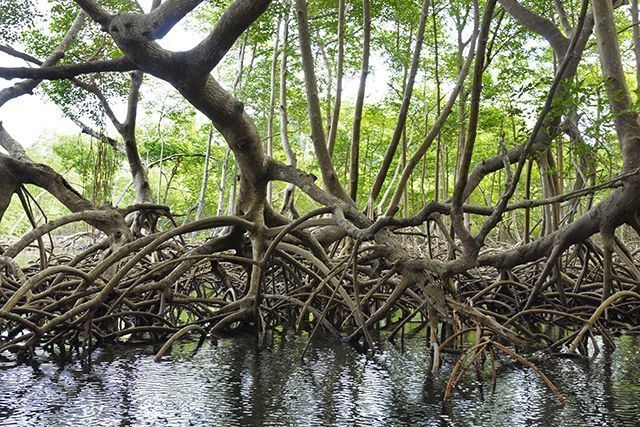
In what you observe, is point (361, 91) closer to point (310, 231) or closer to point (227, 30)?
point (310, 231)

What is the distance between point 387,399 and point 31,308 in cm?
248

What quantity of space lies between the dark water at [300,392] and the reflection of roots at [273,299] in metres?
0.21

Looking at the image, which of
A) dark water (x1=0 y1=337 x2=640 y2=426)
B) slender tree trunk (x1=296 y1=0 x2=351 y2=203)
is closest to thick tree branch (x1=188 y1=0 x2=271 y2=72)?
dark water (x1=0 y1=337 x2=640 y2=426)

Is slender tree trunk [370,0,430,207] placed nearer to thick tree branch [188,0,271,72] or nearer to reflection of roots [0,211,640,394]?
reflection of roots [0,211,640,394]

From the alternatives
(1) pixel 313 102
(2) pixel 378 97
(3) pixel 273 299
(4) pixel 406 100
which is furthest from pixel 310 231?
(2) pixel 378 97

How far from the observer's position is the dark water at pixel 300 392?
10.5 ft

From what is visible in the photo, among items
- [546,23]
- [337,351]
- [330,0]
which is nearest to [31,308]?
[337,351]

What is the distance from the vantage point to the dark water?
3203mm

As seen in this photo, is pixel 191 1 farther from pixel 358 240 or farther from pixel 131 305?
pixel 131 305

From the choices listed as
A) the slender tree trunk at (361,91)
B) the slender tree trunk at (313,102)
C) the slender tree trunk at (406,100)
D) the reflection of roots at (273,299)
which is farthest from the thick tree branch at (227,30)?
the slender tree trunk at (361,91)

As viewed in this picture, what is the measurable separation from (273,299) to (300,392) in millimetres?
2260

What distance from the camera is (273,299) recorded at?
5.98 metres

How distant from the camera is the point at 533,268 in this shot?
7.46m

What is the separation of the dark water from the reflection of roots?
21 cm
